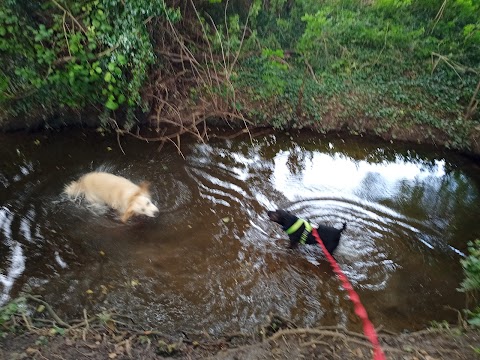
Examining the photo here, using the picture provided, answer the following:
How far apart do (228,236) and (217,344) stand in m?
2.05

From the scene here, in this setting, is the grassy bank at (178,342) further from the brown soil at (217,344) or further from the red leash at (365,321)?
the red leash at (365,321)

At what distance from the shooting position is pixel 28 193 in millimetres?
6039

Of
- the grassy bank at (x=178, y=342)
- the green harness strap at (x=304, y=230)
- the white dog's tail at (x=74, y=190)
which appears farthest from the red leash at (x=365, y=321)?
the white dog's tail at (x=74, y=190)

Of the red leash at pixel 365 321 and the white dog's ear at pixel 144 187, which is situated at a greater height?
the white dog's ear at pixel 144 187

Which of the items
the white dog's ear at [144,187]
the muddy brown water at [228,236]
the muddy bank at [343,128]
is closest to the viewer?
the muddy brown water at [228,236]

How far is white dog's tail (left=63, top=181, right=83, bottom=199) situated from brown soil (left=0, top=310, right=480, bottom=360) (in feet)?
8.27

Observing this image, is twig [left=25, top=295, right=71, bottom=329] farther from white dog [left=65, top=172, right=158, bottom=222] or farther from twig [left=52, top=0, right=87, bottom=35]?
twig [left=52, top=0, right=87, bottom=35]

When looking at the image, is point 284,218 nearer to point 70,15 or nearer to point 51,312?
point 51,312

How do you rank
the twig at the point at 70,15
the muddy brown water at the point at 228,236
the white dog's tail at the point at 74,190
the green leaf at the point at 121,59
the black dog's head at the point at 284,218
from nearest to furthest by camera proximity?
the muddy brown water at the point at 228,236
the black dog's head at the point at 284,218
the white dog's tail at the point at 74,190
the twig at the point at 70,15
the green leaf at the point at 121,59

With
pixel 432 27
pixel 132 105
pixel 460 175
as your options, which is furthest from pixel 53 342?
pixel 432 27

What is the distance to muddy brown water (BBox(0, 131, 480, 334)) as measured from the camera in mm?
4668

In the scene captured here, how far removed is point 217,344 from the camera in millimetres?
3992

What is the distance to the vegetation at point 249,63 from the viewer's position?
667 centimetres

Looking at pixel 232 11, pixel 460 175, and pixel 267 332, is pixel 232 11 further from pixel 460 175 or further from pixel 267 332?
pixel 267 332
